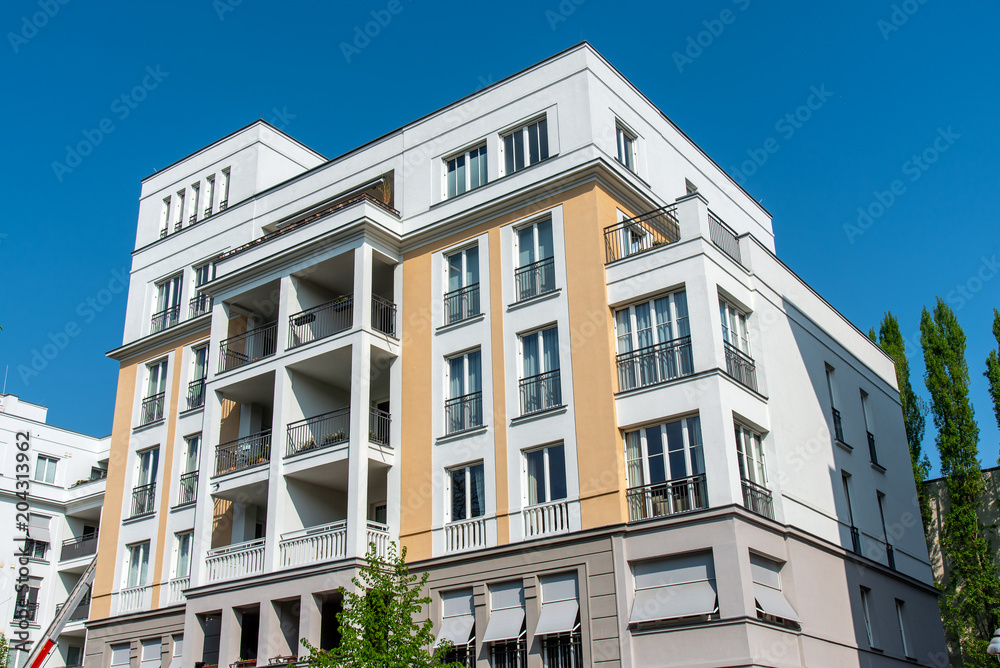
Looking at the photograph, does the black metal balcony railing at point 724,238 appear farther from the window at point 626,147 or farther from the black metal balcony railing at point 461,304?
the black metal balcony railing at point 461,304

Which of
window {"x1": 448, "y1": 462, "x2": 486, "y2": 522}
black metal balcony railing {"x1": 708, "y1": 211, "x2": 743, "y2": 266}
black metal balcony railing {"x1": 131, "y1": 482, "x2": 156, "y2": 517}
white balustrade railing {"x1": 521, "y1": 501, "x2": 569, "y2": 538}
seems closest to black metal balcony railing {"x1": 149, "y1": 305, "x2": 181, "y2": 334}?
black metal balcony railing {"x1": 131, "y1": 482, "x2": 156, "y2": 517}

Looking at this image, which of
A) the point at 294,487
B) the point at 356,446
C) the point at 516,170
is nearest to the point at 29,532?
the point at 294,487

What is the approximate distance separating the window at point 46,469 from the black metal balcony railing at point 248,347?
24.9 meters

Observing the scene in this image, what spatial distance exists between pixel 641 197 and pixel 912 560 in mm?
15490

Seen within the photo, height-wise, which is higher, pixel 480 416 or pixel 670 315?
pixel 670 315

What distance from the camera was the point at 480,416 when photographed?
27.9 m

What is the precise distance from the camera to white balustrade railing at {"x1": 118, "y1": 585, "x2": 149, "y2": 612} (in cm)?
3434

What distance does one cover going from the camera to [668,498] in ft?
78.3

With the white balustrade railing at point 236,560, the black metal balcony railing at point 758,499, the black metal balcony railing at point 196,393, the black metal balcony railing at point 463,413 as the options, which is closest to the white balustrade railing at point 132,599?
the white balustrade railing at point 236,560

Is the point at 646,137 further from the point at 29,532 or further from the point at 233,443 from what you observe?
the point at 29,532

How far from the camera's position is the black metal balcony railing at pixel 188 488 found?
114 ft

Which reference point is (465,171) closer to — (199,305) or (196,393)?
(199,305)

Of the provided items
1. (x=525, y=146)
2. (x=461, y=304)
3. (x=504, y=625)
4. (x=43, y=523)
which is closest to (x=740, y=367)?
(x=461, y=304)

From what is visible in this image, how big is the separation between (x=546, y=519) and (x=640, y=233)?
9.16 meters
